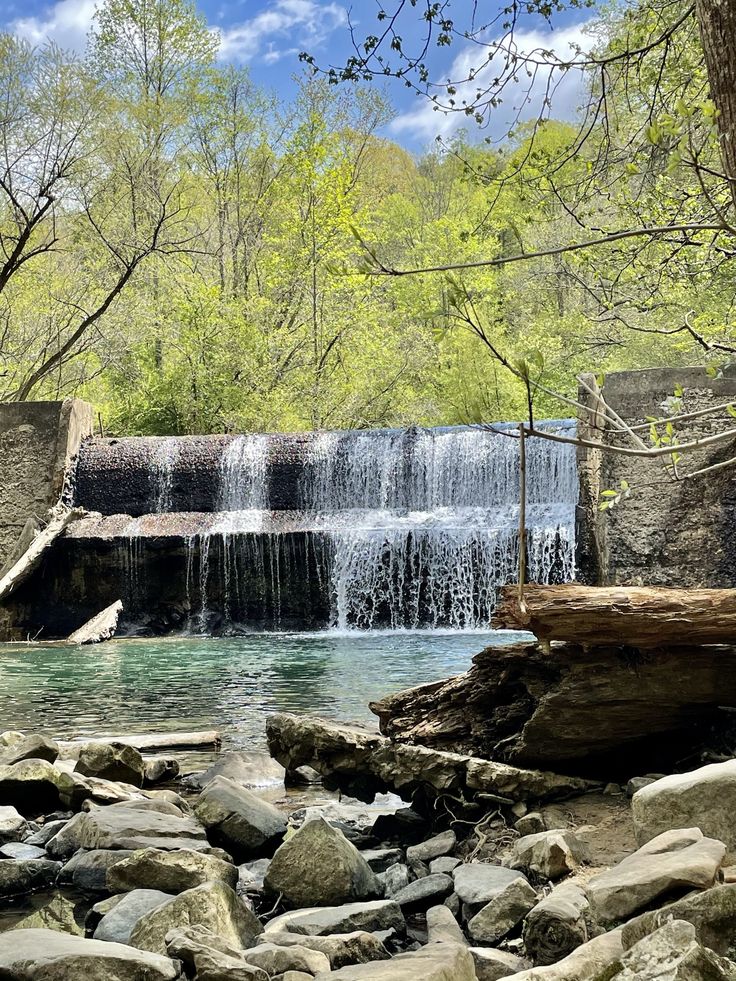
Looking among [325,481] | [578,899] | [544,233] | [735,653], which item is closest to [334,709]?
[735,653]

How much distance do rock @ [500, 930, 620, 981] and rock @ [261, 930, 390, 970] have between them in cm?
51

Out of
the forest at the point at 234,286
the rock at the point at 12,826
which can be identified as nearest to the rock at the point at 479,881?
the rock at the point at 12,826

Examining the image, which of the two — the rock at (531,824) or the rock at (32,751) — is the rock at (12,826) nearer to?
the rock at (32,751)

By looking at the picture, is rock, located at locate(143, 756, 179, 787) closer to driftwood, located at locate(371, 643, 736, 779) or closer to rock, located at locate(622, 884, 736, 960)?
driftwood, located at locate(371, 643, 736, 779)

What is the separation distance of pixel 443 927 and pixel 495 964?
1.09 ft

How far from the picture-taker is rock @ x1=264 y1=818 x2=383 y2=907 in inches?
119

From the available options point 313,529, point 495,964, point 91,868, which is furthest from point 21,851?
point 313,529

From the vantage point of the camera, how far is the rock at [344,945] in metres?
2.51

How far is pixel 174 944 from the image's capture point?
2418mm

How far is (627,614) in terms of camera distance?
10.7 feet

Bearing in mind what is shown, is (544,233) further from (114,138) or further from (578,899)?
(578,899)

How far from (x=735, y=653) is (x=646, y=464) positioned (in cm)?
611

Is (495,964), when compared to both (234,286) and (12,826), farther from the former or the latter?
(234,286)

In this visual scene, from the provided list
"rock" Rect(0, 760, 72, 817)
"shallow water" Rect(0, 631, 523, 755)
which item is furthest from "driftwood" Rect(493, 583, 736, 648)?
"shallow water" Rect(0, 631, 523, 755)
